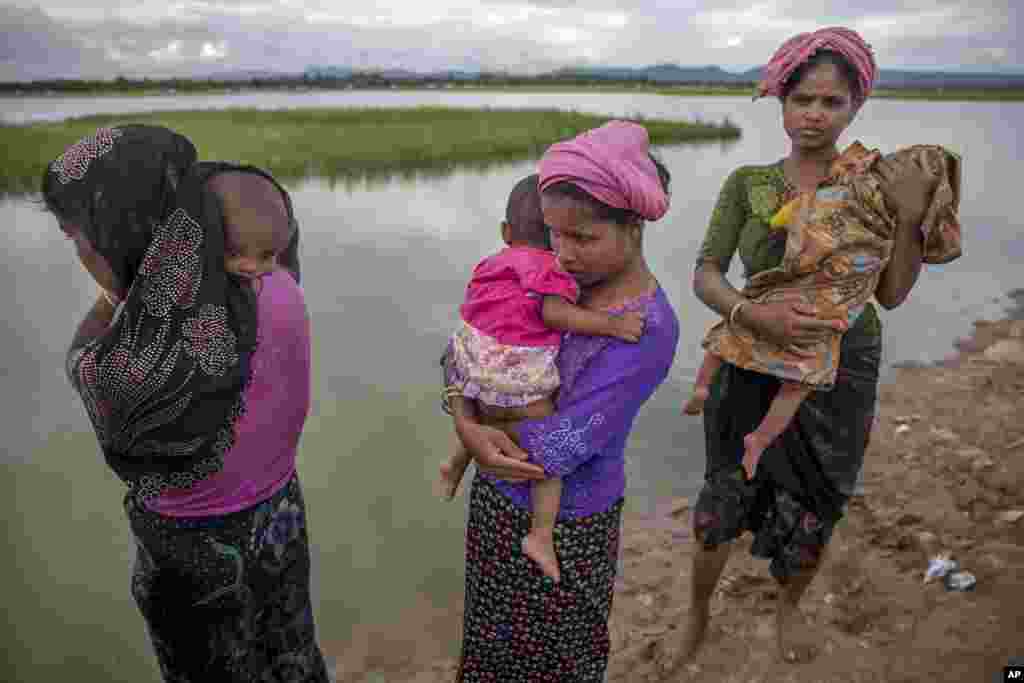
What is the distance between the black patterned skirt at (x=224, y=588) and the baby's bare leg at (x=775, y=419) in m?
1.17

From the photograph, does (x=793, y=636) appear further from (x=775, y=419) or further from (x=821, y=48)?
(x=821, y=48)

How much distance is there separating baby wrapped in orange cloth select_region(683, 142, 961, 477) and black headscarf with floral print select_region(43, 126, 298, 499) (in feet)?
4.27

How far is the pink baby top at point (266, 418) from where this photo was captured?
1340mm

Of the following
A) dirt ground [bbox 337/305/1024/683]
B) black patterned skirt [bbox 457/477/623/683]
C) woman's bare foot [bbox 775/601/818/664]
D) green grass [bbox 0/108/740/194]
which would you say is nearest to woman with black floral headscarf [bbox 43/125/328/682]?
black patterned skirt [bbox 457/477/623/683]

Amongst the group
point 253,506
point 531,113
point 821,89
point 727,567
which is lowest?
point 727,567

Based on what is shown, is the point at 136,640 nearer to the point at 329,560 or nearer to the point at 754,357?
the point at 329,560

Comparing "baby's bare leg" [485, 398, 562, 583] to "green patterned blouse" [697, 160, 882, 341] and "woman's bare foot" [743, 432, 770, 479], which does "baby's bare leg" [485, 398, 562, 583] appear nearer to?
"woman's bare foot" [743, 432, 770, 479]

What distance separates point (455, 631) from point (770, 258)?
1719 millimetres

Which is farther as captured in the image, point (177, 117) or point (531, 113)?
point (531, 113)

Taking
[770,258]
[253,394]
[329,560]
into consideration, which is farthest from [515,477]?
[329,560]

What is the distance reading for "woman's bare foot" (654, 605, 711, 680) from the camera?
213 cm

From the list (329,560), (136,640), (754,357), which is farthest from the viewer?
(329,560)

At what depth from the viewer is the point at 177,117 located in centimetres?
1966

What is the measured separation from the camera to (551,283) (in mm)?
1229
